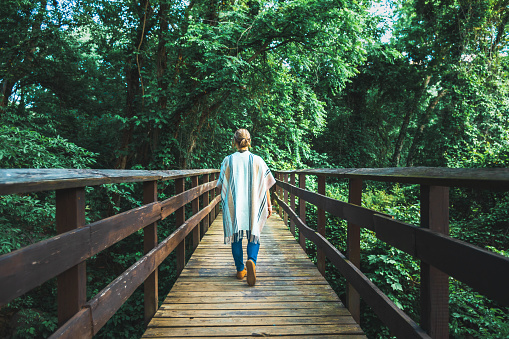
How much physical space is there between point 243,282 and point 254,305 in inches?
26.1

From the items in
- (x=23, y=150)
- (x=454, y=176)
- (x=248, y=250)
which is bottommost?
(x=248, y=250)

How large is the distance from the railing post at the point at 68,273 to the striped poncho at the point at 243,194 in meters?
2.15

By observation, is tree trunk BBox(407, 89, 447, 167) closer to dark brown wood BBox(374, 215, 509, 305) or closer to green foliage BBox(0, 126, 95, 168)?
green foliage BBox(0, 126, 95, 168)

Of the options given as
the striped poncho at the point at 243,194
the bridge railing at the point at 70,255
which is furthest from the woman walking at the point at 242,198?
the bridge railing at the point at 70,255

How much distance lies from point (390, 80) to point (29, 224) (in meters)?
16.8

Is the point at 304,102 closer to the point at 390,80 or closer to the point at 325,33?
the point at 325,33

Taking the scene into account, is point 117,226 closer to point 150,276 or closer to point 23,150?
point 150,276

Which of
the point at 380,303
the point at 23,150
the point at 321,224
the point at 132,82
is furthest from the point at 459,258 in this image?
the point at 132,82

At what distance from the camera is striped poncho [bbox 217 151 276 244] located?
3.64 m

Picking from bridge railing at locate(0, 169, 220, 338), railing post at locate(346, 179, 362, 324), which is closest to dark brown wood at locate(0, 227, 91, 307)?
bridge railing at locate(0, 169, 220, 338)

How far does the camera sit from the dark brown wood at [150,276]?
2723 mm

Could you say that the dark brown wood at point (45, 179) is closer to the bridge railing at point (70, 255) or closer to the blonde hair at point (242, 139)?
the bridge railing at point (70, 255)

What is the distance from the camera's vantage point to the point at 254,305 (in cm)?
291

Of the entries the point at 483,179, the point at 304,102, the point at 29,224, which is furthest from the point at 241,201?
the point at 304,102
